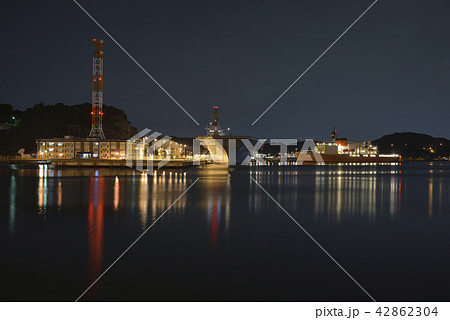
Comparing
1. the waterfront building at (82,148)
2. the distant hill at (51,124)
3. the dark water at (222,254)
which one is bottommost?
the dark water at (222,254)

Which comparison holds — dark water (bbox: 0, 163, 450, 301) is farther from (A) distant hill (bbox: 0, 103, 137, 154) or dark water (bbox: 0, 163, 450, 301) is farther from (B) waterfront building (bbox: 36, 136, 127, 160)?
(A) distant hill (bbox: 0, 103, 137, 154)

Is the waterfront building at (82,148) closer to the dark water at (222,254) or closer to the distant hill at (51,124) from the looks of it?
the distant hill at (51,124)

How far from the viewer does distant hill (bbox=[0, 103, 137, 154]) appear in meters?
118

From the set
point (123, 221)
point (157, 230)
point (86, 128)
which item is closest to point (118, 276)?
point (157, 230)

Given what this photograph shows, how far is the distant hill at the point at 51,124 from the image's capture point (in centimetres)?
11781

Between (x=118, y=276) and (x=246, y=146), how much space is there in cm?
10287

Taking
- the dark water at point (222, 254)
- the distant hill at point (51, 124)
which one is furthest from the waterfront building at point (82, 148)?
the dark water at point (222, 254)

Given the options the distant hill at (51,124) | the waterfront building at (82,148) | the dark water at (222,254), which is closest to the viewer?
the dark water at (222,254)

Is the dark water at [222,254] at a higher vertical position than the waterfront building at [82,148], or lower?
lower

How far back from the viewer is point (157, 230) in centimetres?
1334

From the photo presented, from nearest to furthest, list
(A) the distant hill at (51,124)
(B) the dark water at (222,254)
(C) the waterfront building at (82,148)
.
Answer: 1. (B) the dark water at (222,254)
2. (C) the waterfront building at (82,148)
3. (A) the distant hill at (51,124)

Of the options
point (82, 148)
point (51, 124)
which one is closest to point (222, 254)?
point (82, 148)

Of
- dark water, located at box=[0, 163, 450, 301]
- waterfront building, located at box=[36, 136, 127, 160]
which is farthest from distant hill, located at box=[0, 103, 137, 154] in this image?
dark water, located at box=[0, 163, 450, 301]

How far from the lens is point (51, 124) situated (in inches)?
5108
